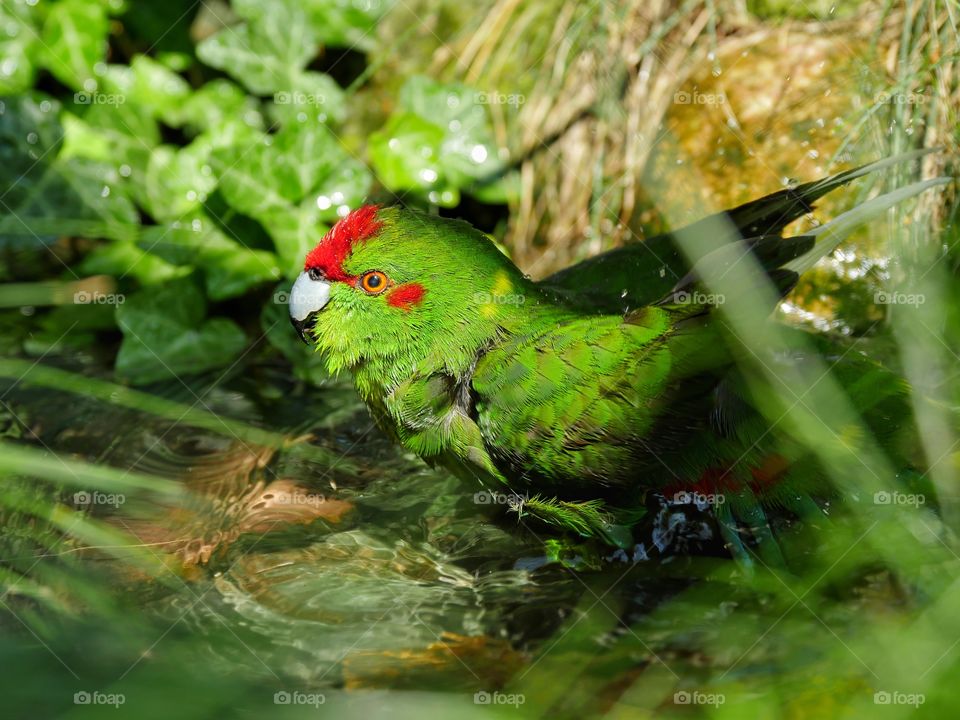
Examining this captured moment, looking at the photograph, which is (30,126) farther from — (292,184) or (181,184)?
(292,184)

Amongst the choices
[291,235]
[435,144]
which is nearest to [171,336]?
[291,235]

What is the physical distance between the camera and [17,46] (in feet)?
14.0

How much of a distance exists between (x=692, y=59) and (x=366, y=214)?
1.73 meters

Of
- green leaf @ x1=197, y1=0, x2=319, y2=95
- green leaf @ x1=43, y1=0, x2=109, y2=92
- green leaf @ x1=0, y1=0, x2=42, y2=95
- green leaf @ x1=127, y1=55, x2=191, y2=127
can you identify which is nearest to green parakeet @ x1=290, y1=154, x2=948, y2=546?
green leaf @ x1=197, y1=0, x2=319, y2=95

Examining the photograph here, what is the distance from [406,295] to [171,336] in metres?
1.43

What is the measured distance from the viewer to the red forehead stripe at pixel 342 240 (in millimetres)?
2480

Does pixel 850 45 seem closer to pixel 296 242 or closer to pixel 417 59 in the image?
pixel 417 59

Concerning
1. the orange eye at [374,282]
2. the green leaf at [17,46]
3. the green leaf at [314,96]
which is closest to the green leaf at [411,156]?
the green leaf at [314,96]

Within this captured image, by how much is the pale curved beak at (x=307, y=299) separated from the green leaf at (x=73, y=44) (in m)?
2.36

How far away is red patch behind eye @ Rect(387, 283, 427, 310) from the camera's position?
245 cm

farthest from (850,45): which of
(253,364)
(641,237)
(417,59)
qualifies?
(253,364)

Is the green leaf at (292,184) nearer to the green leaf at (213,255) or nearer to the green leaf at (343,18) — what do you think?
the green leaf at (213,255)

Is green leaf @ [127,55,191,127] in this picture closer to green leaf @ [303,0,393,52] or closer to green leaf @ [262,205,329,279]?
green leaf @ [303,0,393,52]

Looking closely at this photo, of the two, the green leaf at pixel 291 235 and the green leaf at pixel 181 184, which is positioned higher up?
the green leaf at pixel 181 184
